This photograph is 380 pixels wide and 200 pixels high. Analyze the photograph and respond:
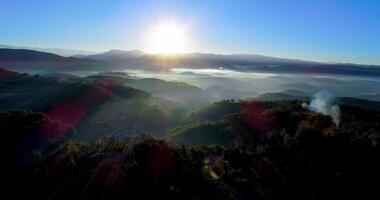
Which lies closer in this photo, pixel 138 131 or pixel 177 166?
pixel 177 166

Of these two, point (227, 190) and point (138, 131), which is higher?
point (227, 190)

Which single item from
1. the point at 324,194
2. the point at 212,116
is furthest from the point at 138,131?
the point at 324,194

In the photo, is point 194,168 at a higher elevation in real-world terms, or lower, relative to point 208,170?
higher

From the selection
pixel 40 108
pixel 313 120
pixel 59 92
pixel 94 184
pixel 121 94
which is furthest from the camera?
pixel 121 94

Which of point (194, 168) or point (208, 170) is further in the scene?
point (208, 170)

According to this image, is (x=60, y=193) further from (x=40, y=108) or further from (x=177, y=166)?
(x=40, y=108)

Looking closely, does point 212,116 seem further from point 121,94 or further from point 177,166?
point 177,166

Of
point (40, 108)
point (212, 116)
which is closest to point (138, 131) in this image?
point (212, 116)

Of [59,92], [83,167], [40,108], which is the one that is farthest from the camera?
[59,92]

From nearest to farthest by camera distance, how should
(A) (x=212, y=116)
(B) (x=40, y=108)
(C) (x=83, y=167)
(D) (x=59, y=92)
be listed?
(C) (x=83, y=167)
(A) (x=212, y=116)
(B) (x=40, y=108)
(D) (x=59, y=92)
